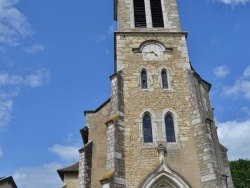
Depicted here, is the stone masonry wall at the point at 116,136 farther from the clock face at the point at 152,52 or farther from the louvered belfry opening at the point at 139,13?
the louvered belfry opening at the point at 139,13

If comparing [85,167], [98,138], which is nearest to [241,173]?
[98,138]

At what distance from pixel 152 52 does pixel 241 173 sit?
704 inches

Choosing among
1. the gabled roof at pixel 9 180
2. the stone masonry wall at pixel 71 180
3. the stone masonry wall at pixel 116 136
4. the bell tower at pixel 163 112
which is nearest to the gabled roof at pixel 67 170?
the stone masonry wall at pixel 71 180

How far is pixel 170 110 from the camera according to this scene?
1745 centimetres

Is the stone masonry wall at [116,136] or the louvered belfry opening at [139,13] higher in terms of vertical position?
the louvered belfry opening at [139,13]

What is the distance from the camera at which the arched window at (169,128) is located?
16797mm

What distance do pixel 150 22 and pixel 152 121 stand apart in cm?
773

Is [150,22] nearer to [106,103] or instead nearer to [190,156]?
[106,103]

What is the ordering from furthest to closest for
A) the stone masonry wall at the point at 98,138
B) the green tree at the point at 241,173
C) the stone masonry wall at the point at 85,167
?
1. the green tree at the point at 241,173
2. the stone masonry wall at the point at 98,138
3. the stone masonry wall at the point at 85,167

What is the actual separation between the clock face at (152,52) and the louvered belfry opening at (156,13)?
260cm

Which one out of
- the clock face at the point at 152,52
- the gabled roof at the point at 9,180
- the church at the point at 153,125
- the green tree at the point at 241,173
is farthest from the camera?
the green tree at the point at 241,173

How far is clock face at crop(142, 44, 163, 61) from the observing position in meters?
19.5

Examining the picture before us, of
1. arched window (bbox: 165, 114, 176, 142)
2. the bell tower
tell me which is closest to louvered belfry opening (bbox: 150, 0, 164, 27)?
the bell tower

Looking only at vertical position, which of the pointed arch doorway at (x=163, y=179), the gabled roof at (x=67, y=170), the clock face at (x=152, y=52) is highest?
the clock face at (x=152, y=52)
